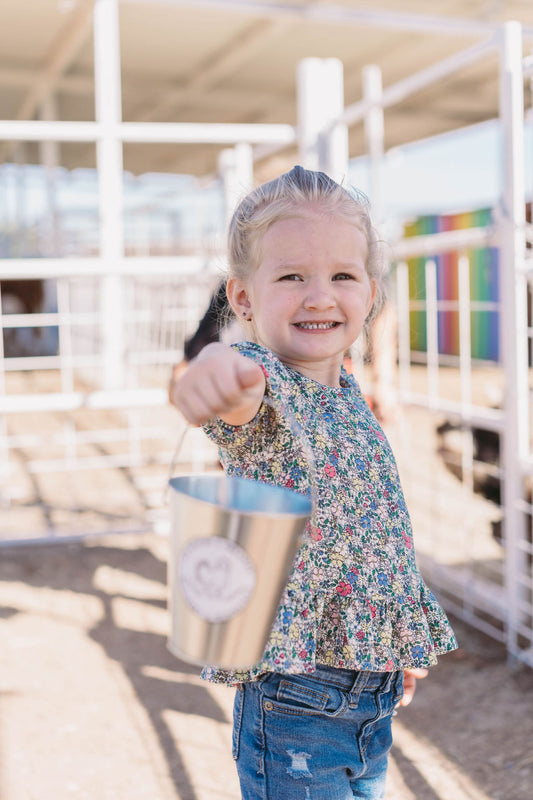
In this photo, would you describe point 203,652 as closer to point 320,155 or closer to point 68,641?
point 68,641

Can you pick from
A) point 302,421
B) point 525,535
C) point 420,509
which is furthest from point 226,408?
point 420,509

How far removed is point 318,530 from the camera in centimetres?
111

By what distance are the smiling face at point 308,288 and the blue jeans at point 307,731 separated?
0.44 m

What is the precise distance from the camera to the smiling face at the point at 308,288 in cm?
113

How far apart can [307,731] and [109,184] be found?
3.13 meters

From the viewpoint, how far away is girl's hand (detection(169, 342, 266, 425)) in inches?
35.0

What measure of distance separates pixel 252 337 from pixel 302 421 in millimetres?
198

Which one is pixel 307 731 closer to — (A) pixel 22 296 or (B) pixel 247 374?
(B) pixel 247 374

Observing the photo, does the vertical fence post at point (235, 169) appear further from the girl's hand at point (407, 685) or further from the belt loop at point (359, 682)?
the belt loop at point (359, 682)

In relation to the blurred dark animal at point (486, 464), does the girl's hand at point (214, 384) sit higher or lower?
higher

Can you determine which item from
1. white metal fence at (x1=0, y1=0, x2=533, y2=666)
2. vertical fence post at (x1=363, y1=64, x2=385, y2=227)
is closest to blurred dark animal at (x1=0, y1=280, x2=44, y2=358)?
white metal fence at (x1=0, y1=0, x2=533, y2=666)

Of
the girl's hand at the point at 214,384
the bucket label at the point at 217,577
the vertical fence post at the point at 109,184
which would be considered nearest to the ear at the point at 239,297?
the girl's hand at the point at 214,384

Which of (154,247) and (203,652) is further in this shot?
(154,247)

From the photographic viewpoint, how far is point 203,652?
907 millimetres
